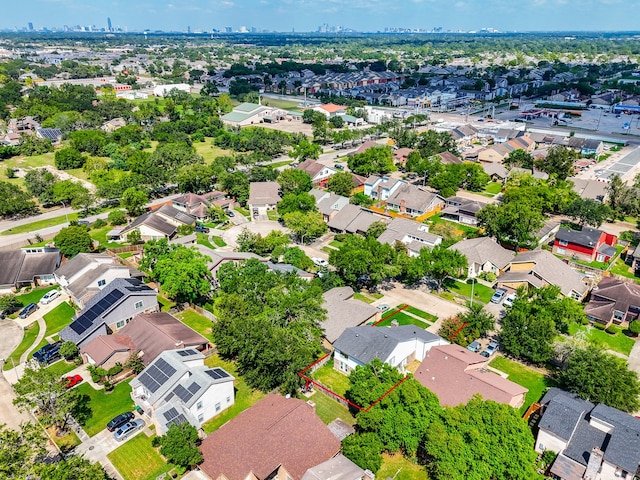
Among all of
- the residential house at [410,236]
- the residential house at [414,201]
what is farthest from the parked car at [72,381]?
the residential house at [414,201]

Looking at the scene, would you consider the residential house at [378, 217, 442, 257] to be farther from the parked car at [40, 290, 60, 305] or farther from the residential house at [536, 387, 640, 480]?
the parked car at [40, 290, 60, 305]

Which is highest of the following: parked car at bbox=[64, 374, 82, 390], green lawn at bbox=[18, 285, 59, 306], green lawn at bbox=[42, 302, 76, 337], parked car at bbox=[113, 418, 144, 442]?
parked car at bbox=[113, 418, 144, 442]

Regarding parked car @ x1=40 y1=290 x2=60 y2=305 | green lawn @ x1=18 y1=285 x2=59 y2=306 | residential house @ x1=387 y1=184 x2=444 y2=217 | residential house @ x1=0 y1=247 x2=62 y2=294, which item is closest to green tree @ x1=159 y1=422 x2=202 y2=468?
parked car @ x1=40 y1=290 x2=60 y2=305

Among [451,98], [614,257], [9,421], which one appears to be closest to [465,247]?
[614,257]

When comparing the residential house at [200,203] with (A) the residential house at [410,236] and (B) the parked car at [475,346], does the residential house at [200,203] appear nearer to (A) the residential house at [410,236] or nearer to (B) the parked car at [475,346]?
(A) the residential house at [410,236]

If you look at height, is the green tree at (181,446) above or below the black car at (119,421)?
above

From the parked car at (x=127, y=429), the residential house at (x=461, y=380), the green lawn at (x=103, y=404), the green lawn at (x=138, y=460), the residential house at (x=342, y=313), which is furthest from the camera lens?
the residential house at (x=342, y=313)

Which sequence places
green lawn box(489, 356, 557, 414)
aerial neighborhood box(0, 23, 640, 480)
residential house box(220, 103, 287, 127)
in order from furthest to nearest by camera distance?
residential house box(220, 103, 287, 127) < green lawn box(489, 356, 557, 414) < aerial neighborhood box(0, 23, 640, 480)
